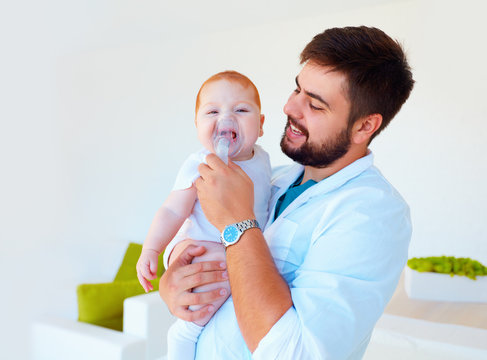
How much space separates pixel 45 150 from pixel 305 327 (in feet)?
14.6

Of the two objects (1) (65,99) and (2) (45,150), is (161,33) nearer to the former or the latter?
(1) (65,99)

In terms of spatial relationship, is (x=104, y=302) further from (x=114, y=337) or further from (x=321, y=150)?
(x=321, y=150)

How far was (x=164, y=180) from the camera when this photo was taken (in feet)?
16.8

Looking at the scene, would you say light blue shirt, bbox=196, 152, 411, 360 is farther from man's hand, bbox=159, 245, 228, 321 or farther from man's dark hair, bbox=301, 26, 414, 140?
man's dark hair, bbox=301, 26, 414, 140

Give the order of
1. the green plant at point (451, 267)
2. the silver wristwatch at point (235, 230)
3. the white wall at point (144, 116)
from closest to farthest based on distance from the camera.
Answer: the silver wristwatch at point (235, 230), the green plant at point (451, 267), the white wall at point (144, 116)

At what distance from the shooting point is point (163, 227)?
133 centimetres

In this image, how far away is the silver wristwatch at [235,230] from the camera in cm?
107

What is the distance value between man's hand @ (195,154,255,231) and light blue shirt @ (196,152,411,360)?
0.40 feet

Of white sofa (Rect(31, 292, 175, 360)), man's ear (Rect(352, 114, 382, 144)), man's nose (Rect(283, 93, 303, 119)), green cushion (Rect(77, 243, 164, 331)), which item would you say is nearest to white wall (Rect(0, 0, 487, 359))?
white sofa (Rect(31, 292, 175, 360))

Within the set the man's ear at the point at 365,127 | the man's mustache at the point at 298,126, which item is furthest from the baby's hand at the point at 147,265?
the man's ear at the point at 365,127

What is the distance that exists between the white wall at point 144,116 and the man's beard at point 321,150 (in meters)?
2.77

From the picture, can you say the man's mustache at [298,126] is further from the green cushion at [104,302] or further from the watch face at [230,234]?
the green cushion at [104,302]

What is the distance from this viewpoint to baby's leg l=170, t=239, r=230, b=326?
1222mm

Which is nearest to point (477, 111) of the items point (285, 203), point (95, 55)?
point (285, 203)
